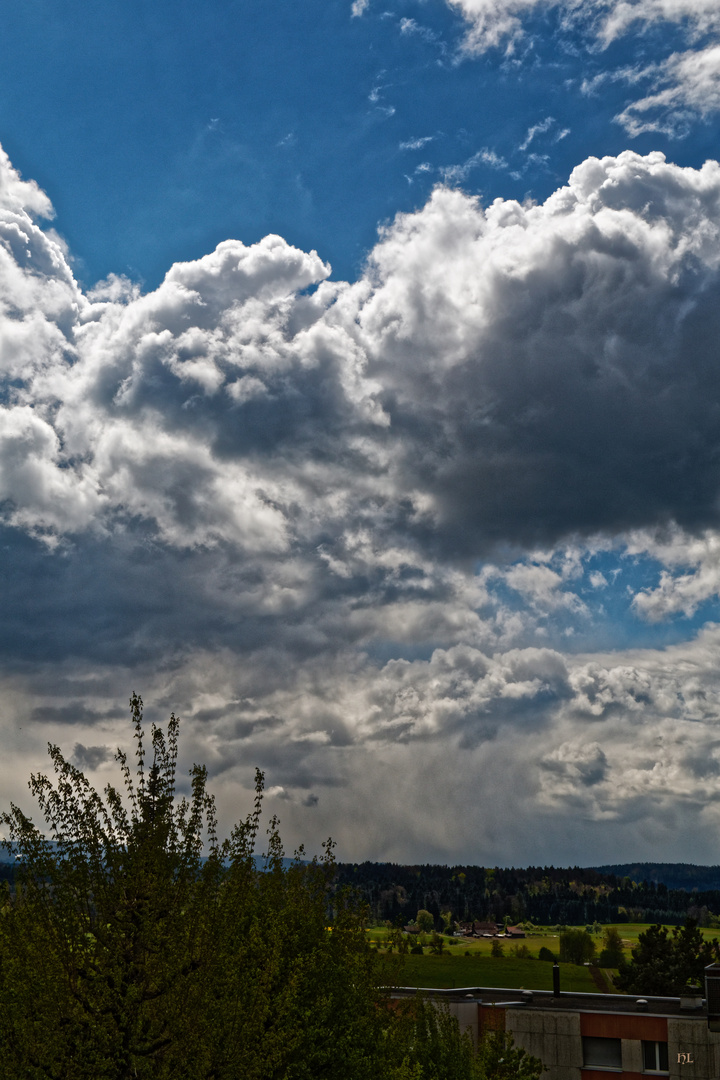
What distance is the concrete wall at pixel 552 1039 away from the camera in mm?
64125

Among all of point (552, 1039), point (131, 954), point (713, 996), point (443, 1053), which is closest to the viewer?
point (131, 954)

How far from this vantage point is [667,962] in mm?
118375

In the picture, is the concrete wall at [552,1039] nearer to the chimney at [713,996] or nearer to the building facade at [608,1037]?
the building facade at [608,1037]

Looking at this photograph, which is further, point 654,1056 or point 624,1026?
point 624,1026

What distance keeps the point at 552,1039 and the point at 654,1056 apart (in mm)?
6510

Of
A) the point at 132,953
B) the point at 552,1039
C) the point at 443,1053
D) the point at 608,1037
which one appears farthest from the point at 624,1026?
the point at 132,953

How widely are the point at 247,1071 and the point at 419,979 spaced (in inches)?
6034

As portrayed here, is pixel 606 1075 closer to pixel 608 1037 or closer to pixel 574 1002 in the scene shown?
pixel 608 1037

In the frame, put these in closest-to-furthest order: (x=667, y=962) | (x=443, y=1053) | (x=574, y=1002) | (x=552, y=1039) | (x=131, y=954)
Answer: (x=131, y=954) < (x=443, y=1053) < (x=552, y=1039) < (x=574, y=1002) < (x=667, y=962)

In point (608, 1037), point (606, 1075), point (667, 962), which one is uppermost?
point (608, 1037)

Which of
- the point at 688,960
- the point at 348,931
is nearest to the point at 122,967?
the point at 348,931

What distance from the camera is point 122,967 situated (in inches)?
777

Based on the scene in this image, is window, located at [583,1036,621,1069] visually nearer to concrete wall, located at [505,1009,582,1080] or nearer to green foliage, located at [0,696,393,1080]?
concrete wall, located at [505,1009,582,1080]

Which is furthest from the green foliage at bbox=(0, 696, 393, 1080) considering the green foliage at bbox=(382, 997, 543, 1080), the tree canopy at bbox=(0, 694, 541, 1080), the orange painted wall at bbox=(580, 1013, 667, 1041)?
the orange painted wall at bbox=(580, 1013, 667, 1041)
